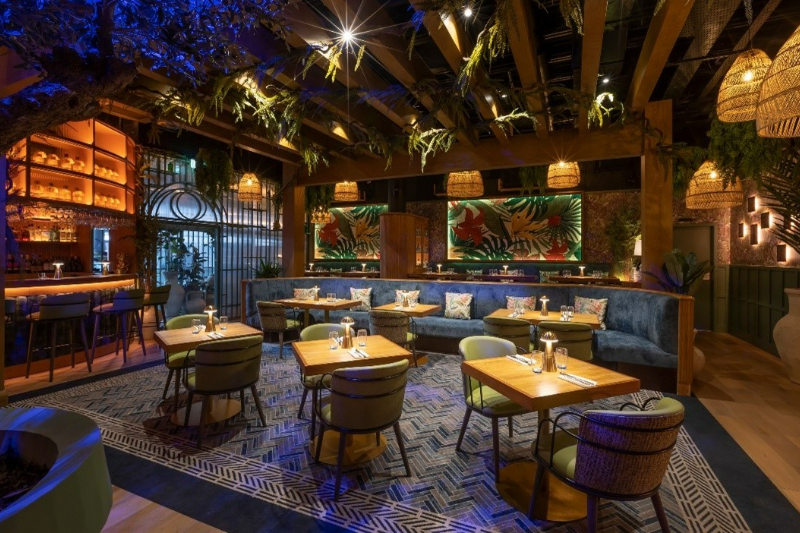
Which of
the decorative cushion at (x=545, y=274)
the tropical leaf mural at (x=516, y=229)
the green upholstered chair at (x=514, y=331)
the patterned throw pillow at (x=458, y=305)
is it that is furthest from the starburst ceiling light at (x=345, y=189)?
the decorative cushion at (x=545, y=274)

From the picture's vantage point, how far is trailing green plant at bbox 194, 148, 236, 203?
23.8 ft

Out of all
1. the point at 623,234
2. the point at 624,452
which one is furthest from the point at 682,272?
the point at 623,234

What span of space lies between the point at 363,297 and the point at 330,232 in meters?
6.53

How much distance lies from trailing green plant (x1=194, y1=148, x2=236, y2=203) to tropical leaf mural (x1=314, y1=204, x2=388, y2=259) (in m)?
5.14

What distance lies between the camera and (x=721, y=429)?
3553 mm

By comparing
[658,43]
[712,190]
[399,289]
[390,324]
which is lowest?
[390,324]

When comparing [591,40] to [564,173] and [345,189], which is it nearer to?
[564,173]

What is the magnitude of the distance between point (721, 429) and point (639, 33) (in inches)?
170

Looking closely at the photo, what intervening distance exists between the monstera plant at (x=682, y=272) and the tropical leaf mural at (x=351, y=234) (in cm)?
850

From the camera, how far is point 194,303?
829 centimetres

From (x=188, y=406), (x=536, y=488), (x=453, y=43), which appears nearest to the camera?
(x=536, y=488)

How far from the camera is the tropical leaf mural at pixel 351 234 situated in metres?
12.6

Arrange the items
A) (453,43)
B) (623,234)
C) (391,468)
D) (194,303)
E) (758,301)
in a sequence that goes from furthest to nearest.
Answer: (623,234)
(194,303)
(758,301)
(453,43)
(391,468)

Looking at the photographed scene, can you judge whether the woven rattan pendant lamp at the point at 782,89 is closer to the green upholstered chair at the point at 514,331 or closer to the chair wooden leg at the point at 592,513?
the chair wooden leg at the point at 592,513
